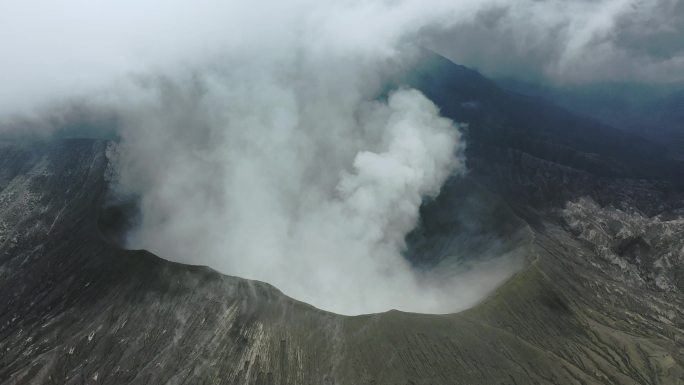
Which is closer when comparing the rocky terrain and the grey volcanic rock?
the grey volcanic rock

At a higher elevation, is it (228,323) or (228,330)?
(228,323)

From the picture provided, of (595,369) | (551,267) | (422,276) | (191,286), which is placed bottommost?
(595,369)

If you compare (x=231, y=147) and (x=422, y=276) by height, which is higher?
(x=231, y=147)

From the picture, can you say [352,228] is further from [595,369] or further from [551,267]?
[595,369]

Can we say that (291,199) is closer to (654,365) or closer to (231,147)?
(231,147)

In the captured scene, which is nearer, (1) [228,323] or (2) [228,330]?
(2) [228,330]

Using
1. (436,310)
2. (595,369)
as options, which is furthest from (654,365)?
(436,310)

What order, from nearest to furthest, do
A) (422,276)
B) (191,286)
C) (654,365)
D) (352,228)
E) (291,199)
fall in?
(191,286), (654,365), (422,276), (352,228), (291,199)

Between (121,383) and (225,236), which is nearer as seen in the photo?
(121,383)

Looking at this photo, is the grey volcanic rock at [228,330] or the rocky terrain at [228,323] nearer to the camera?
the grey volcanic rock at [228,330]

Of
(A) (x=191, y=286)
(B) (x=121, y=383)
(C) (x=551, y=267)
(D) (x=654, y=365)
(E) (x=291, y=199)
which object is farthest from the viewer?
(E) (x=291, y=199)
